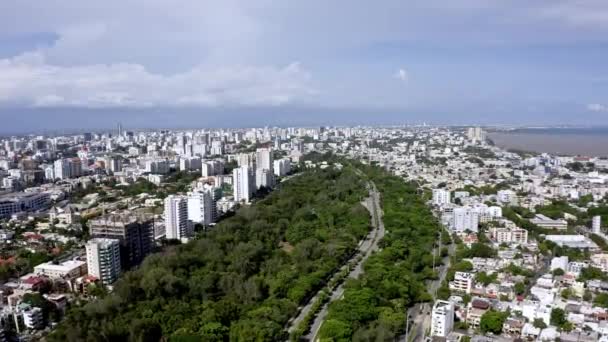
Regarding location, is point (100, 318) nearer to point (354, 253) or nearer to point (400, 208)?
point (354, 253)

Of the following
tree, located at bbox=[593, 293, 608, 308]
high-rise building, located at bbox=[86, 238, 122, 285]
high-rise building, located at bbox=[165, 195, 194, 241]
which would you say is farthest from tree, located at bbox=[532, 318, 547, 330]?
high-rise building, located at bbox=[165, 195, 194, 241]

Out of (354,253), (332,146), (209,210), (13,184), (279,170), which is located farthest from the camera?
(332,146)

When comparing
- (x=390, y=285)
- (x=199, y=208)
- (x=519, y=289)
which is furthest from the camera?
(x=199, y=208)

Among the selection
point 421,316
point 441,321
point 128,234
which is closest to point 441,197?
point 421,316

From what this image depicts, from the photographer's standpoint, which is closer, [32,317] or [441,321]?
[441,321]

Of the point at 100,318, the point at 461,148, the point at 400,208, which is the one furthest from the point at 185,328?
the point at 461,148

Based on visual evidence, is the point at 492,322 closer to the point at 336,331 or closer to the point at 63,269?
the point at 336,331

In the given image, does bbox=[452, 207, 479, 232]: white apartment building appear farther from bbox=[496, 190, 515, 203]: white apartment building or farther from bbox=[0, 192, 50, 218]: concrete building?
bbox=[0, 192, 50, 218]: concrete building
